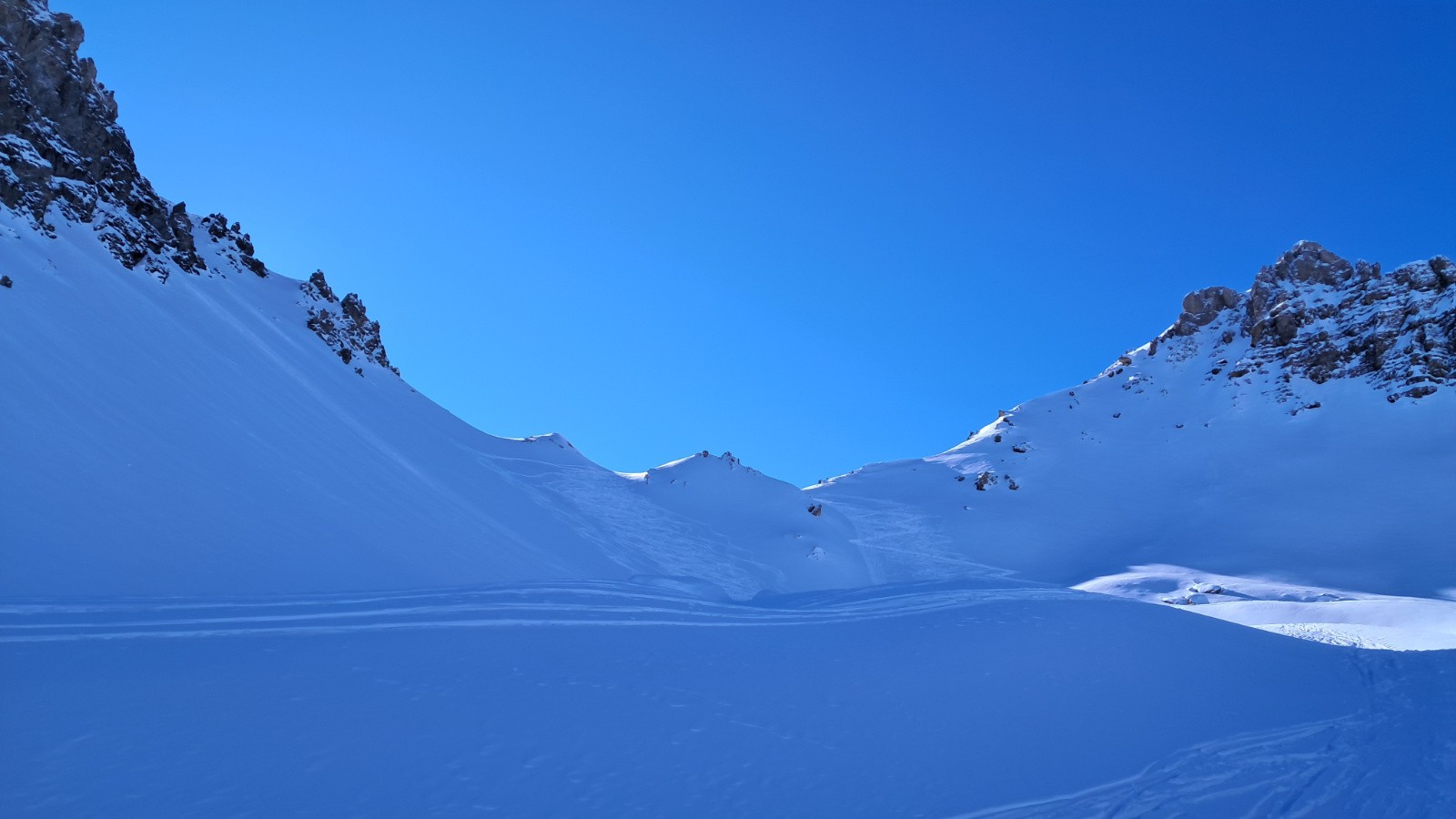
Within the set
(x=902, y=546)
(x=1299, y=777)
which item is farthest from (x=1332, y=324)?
(x=1299, y=777)

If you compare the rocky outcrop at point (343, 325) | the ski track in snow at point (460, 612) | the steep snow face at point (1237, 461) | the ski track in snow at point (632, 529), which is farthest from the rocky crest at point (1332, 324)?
the rocky outcrop at point (343, 325)

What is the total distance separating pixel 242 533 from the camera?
1319 centimetres

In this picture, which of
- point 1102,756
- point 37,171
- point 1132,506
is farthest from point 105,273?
point 1132,506

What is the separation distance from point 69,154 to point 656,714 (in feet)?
97.0

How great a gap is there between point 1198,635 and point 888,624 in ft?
17.5

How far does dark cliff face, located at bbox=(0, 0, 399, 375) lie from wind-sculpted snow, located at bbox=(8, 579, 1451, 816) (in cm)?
1943

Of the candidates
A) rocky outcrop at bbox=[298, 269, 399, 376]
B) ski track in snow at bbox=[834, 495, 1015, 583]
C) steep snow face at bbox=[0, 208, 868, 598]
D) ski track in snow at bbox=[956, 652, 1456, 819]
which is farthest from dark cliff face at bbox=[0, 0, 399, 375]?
ski track in snow at bbox=[834, 495, 1015, 583]

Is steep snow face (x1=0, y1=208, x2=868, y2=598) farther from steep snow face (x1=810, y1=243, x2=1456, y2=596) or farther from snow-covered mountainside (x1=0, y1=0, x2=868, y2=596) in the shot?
steep snow face (x1=810, y1=243, x2=1456, y2=596)

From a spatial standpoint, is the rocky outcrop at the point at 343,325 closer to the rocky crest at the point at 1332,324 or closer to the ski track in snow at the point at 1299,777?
the ski track in snow at the point at 1299,777

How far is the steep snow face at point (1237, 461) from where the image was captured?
116 ft

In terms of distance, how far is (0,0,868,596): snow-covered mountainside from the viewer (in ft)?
39.4

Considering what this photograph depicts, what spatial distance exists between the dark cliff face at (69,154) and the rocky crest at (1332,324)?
69.3 m

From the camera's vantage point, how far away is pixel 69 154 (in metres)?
24.2

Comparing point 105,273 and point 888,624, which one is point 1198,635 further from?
point 105,273
